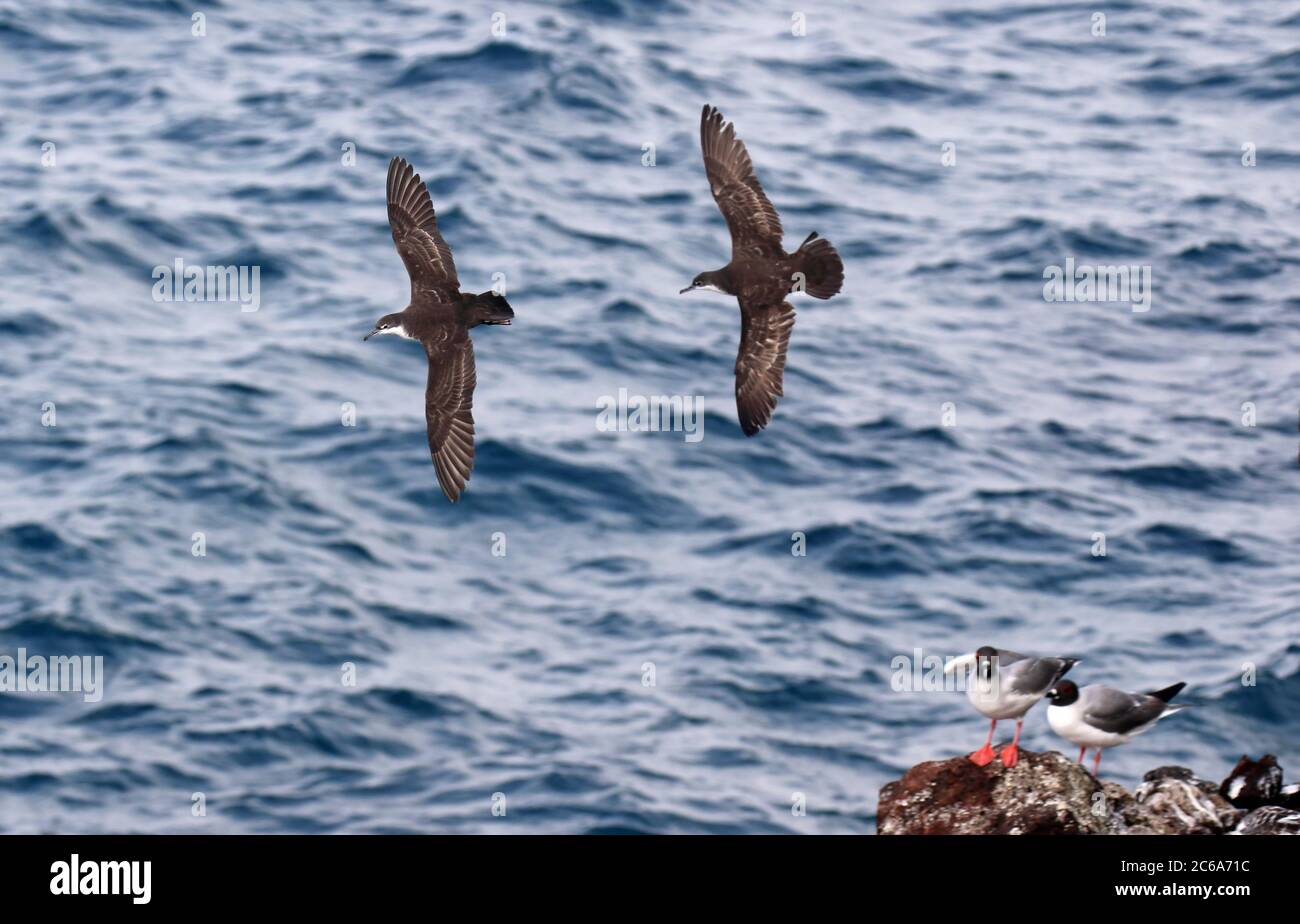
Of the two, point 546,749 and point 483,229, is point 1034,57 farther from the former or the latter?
point 546,749

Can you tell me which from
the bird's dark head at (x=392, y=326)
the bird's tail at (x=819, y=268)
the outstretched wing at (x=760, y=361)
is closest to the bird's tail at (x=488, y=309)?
the bird's dark head at (x=392, y=326)

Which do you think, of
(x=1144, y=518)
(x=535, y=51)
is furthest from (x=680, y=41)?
(x=1144, y=518)

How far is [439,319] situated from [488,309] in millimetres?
523

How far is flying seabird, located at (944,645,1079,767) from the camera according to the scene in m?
→ 16.1

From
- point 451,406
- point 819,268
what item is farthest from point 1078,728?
point 451,406

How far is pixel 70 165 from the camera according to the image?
186ft

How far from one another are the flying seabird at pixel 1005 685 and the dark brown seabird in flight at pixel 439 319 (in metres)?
4.47

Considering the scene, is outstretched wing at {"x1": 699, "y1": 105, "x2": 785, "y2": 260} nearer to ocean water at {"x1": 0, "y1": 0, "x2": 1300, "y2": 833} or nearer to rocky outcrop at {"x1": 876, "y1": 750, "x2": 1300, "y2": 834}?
rocky outcrop at {"x1": 876, "y1": 750, "x2": 1300, "y2": 834}

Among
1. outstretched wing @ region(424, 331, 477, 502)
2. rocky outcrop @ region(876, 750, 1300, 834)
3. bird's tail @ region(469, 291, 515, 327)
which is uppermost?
bird's tail @ region(469, 291, 515, 327)

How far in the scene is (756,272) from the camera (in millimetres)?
15539

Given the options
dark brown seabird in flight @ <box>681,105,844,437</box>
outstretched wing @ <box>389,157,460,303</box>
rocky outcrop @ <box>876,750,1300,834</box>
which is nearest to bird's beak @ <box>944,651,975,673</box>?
rocky outcrop @ <box>876,750,1300,834</box>

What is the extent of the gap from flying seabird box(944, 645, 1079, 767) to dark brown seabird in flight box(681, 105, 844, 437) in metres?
2.80

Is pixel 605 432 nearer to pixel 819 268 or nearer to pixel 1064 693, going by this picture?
pixel 1064 693


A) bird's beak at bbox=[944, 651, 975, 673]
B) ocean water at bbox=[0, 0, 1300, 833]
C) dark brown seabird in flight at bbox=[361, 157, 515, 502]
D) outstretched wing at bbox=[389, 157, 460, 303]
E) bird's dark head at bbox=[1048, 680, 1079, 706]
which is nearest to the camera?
dark brown seabird in flight at bbox=[361, 157, 515, 502]
